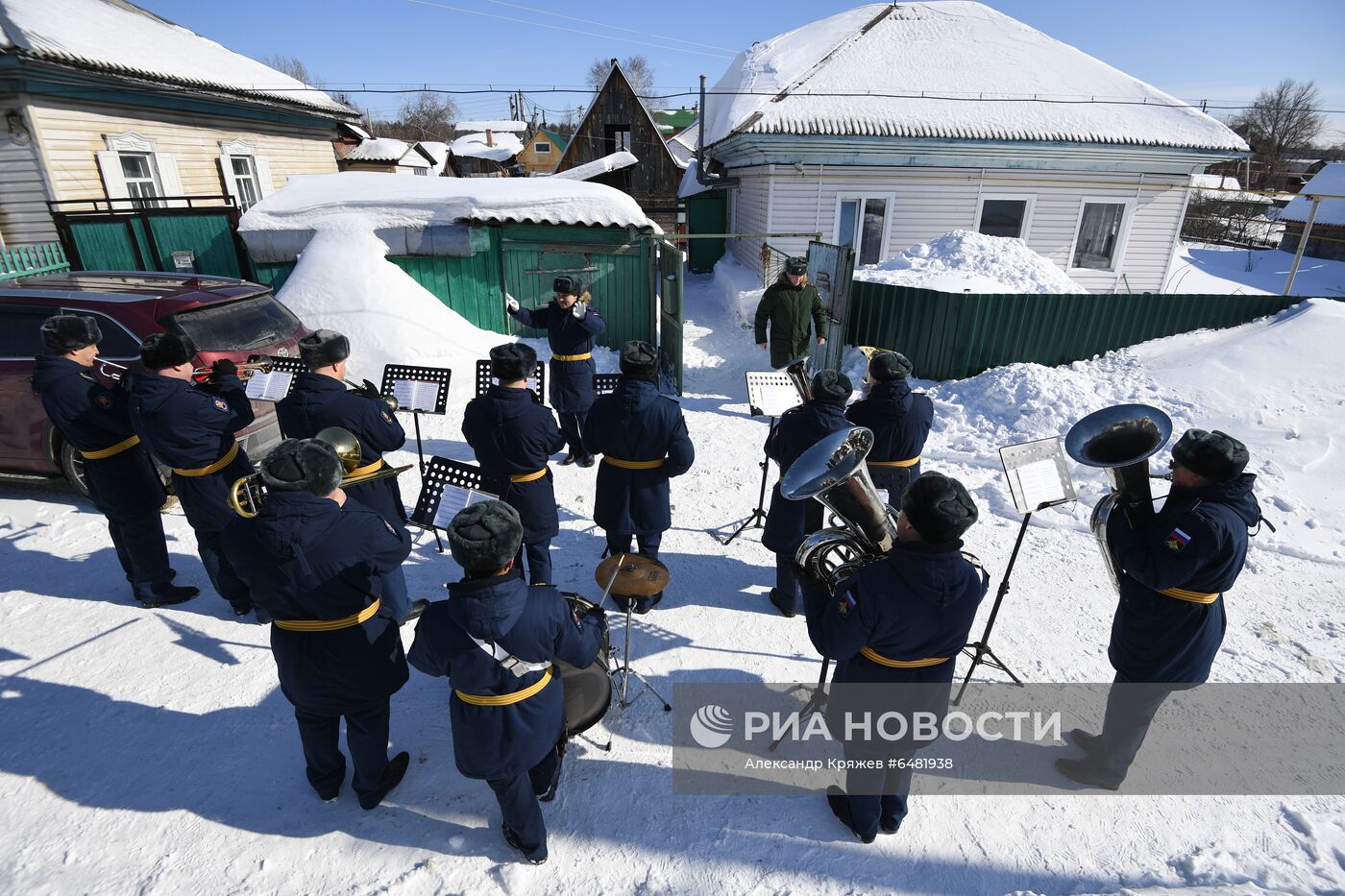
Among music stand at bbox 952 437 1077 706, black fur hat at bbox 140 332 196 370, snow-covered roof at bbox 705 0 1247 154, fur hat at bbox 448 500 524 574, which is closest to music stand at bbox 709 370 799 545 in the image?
music stand at bbox 952 437 1077 706

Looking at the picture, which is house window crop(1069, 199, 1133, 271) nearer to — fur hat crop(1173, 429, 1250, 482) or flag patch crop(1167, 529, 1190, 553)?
fur hat crop(1173, 429, 1250, 482)

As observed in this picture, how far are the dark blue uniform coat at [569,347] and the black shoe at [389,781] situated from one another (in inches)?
172


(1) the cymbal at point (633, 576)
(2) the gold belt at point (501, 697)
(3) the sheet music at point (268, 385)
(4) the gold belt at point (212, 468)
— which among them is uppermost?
(3) the sheet music at point (268, 385)

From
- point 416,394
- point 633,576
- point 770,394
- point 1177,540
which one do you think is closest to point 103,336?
point 416,394

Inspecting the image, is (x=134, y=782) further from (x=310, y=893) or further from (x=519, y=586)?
(x=519, y=586)

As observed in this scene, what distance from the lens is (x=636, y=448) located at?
14.6ft

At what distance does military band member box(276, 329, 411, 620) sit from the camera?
14.1ft

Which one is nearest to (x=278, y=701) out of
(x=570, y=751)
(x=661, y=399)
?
(x=570, y=751)

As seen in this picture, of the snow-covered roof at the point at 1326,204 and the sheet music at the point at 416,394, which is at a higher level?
the snow-covered roof at the point at 1326,204

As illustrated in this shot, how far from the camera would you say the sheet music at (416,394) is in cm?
534

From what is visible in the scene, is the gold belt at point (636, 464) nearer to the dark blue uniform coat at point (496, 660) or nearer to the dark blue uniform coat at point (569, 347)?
the dark blue uniform coat at point (496, 660)

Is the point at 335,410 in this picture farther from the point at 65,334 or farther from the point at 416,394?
the point at 65,334

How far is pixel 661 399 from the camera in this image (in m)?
4.46

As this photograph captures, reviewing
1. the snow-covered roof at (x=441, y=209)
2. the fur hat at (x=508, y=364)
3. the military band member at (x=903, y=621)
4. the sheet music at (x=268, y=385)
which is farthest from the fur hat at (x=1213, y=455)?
the snow-covered roof at (x=441, y=209)
